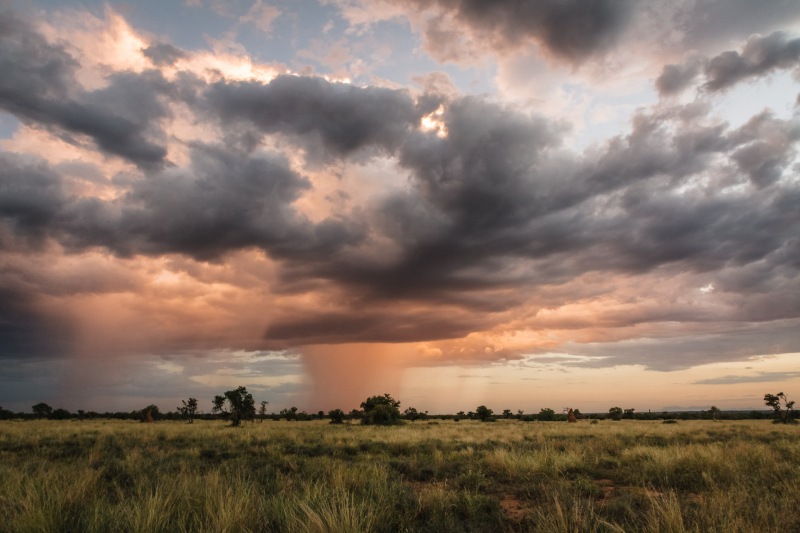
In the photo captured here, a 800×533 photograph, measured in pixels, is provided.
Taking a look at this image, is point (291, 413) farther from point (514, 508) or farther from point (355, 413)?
point (514, 508)

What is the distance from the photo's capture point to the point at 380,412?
48594 millimetres

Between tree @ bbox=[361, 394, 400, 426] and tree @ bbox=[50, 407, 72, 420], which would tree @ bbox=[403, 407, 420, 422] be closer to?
tree @ bbox=[361, 394, 400, 426]

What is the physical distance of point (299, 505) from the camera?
6.21 metres

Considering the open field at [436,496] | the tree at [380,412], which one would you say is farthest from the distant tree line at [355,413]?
the open field at [436,496]

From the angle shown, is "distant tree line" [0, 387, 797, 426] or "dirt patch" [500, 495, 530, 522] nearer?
"dirt patch" [500, 495, 530, 522]

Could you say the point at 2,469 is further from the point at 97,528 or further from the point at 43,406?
the point at 43,406

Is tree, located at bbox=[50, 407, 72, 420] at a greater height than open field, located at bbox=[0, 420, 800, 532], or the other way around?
open field, located at bbox=[0, 420, 800, 532]

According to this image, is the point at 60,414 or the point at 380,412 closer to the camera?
the point at 380,412

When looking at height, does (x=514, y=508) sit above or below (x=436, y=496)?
below

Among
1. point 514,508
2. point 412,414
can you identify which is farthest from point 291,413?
point 514,508

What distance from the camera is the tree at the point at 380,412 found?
48197 millimetres

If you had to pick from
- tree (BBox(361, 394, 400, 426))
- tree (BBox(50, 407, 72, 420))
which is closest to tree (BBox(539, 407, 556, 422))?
tree (BBox(361, 394, 400, 426))

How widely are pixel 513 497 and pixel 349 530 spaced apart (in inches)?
199

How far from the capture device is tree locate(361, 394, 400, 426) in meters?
48.2
